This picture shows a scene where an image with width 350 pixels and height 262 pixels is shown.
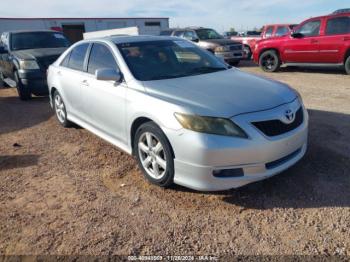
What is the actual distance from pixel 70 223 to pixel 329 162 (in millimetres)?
3047

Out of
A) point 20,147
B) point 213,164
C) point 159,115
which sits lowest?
point 20,147

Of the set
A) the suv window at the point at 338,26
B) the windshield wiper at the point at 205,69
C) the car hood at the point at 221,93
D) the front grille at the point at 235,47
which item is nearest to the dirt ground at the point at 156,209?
the car hood at the point at 221,93

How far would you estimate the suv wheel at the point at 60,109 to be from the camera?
5855 millimetres

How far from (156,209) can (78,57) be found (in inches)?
118

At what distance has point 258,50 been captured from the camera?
12.6 metres

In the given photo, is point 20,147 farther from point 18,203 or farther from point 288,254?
point 288,254

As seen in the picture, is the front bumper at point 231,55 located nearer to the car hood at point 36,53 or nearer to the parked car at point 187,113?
→ the car hood at point 36,53

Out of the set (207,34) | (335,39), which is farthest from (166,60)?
(207,34)

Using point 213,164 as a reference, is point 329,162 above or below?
below

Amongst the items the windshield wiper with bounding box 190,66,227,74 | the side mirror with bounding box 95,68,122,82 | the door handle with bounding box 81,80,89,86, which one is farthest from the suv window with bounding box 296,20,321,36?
the side mirror with bounding box 95,68,122,82

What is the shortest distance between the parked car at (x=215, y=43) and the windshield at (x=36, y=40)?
6.51 metres

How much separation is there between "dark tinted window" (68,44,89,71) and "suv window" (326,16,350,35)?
8.31 metres

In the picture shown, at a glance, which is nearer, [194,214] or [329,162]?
[194,214]

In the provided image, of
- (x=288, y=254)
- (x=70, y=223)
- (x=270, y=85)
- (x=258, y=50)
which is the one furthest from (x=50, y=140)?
(x=258, y=50)
